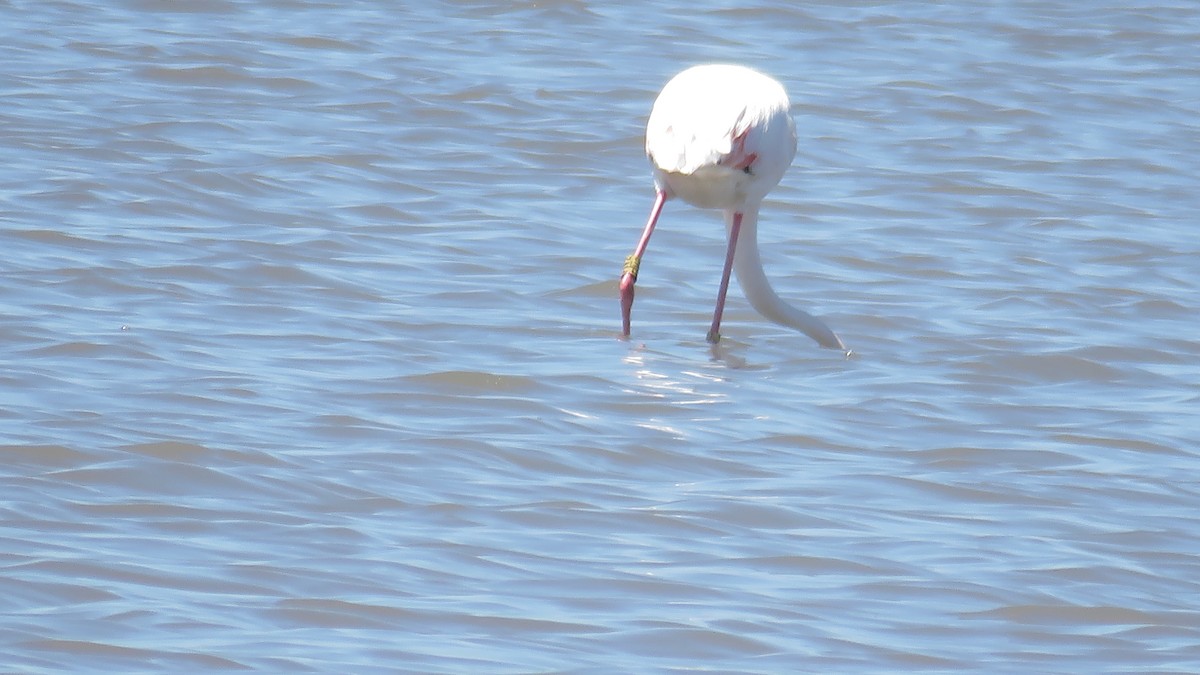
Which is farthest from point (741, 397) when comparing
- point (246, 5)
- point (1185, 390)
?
point (246, 5)

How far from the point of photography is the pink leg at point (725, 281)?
→ 25.6ft

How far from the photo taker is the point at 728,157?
775cm

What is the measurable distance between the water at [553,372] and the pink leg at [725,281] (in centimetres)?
9

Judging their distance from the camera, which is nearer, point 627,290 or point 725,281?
point 627,290

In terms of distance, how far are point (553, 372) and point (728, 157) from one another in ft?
4.00

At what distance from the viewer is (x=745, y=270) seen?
810cm

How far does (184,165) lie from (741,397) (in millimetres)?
3783

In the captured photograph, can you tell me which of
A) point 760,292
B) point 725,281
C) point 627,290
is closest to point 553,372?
point 627,290

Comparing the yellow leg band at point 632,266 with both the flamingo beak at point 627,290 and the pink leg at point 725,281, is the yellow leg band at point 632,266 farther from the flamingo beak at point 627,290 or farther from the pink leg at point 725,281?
the pink leg at point 725,281

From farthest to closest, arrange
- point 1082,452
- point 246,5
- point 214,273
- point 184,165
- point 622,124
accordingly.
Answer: point 246,5 < point 622,124 < point 184,165 < point 214,273 < point 1082,452

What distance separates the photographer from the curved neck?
7.76 m

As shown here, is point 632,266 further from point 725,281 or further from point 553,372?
point 553,372

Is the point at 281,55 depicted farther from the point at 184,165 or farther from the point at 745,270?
the point at 745,270

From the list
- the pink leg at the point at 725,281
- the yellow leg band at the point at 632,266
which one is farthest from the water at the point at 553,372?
the yellow leg band at the point at 632,266
